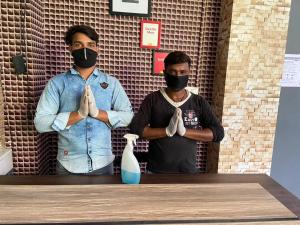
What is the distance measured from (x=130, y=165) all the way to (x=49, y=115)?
25.2 inches

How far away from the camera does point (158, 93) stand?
5.72ft

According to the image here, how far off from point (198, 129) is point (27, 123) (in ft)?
4.28

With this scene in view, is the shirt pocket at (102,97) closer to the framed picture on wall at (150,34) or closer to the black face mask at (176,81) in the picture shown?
the black face mask at (176,81)

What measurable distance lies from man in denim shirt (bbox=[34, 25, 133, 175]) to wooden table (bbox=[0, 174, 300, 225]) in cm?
23

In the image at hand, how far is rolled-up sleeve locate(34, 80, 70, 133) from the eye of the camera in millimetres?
1542

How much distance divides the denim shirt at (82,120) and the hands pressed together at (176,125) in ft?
0.98

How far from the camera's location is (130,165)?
133cm

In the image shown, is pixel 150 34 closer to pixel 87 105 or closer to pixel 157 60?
pixel 157 60

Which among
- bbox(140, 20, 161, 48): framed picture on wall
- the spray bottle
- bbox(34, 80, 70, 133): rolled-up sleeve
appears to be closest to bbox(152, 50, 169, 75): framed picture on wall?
bbox(140, 20, 161, 48): framed picture on wall

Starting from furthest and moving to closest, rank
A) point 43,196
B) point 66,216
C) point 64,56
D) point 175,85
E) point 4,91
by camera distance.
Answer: point 64,56
point 4,91
point 175,85
point 43,196
point 66,216

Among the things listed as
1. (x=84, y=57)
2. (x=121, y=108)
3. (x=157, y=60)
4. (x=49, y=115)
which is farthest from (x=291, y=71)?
(x=49, y=115)

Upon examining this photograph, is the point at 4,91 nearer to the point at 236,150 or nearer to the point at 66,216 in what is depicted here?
the point at 66,216

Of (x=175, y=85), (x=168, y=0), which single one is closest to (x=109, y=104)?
(x=175, y=85)

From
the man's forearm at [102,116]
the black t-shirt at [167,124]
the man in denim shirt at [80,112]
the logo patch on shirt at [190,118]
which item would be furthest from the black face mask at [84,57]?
the logo patch on shirt at [190,118]
